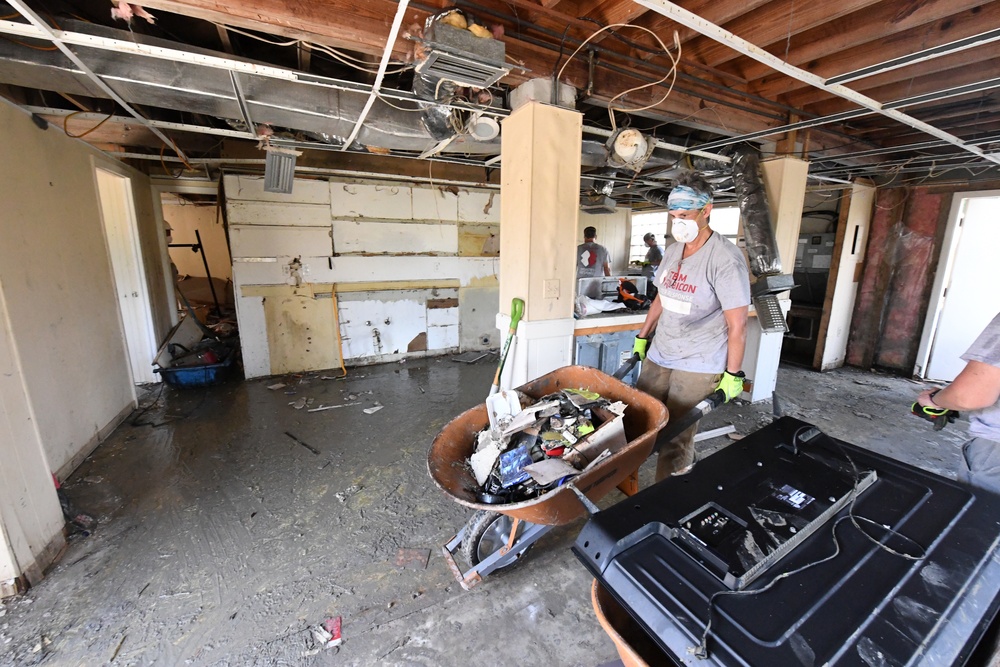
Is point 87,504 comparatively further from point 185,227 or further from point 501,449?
point 185,227

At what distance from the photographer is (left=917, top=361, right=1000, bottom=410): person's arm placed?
113 cm

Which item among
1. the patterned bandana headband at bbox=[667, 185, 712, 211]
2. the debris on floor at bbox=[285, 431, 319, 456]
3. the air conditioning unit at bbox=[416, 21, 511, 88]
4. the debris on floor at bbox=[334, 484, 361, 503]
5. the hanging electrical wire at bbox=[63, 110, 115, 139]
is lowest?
the debris on floor at bbox=[334, 484, 361, 503]

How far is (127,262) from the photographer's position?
3.77 metres

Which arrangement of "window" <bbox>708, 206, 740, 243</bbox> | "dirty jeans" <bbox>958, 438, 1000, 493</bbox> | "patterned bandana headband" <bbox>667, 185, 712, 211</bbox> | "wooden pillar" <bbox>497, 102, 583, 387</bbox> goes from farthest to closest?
"window" <bbox>708, 206, 740, 243</bbox>, "wooden pillar" <bbox>497, 102, 583, 387</bbox>, "patterned bandana headband" <bbox>667, 185, 712, 211</bbox>, "dirty jeans" <bbox>958, 438, 1000, 493</bbox>

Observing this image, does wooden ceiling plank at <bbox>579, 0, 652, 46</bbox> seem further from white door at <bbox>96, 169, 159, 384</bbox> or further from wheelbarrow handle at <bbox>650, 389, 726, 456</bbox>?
white door at <bbox>96, 169, 159, 384</bbox>

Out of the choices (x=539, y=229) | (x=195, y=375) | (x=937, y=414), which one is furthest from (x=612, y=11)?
(x=195, y=375)

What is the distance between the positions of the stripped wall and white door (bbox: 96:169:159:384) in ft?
26.8

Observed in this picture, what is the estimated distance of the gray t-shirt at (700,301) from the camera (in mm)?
1753

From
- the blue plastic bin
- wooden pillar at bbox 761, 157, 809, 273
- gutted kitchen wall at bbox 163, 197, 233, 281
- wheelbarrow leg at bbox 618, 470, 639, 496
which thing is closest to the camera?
wheelbarrow leg at bbox 618, 470, 639, 496

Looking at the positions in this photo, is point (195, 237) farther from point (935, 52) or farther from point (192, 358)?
point (935, 52)

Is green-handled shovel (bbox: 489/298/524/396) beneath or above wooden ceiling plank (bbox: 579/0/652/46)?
beneath

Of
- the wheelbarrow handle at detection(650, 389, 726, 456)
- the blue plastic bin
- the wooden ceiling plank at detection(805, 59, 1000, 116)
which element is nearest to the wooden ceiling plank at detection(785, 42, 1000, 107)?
the wooden ceiling plank at detection(805, 59, 1000, 116)

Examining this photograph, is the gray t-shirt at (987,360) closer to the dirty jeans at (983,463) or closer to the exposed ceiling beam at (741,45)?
the dirty jeans at (983,463)

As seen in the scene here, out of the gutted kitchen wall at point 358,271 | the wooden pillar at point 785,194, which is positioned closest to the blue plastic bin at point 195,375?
the gutted kitchen wall at point 358,271
